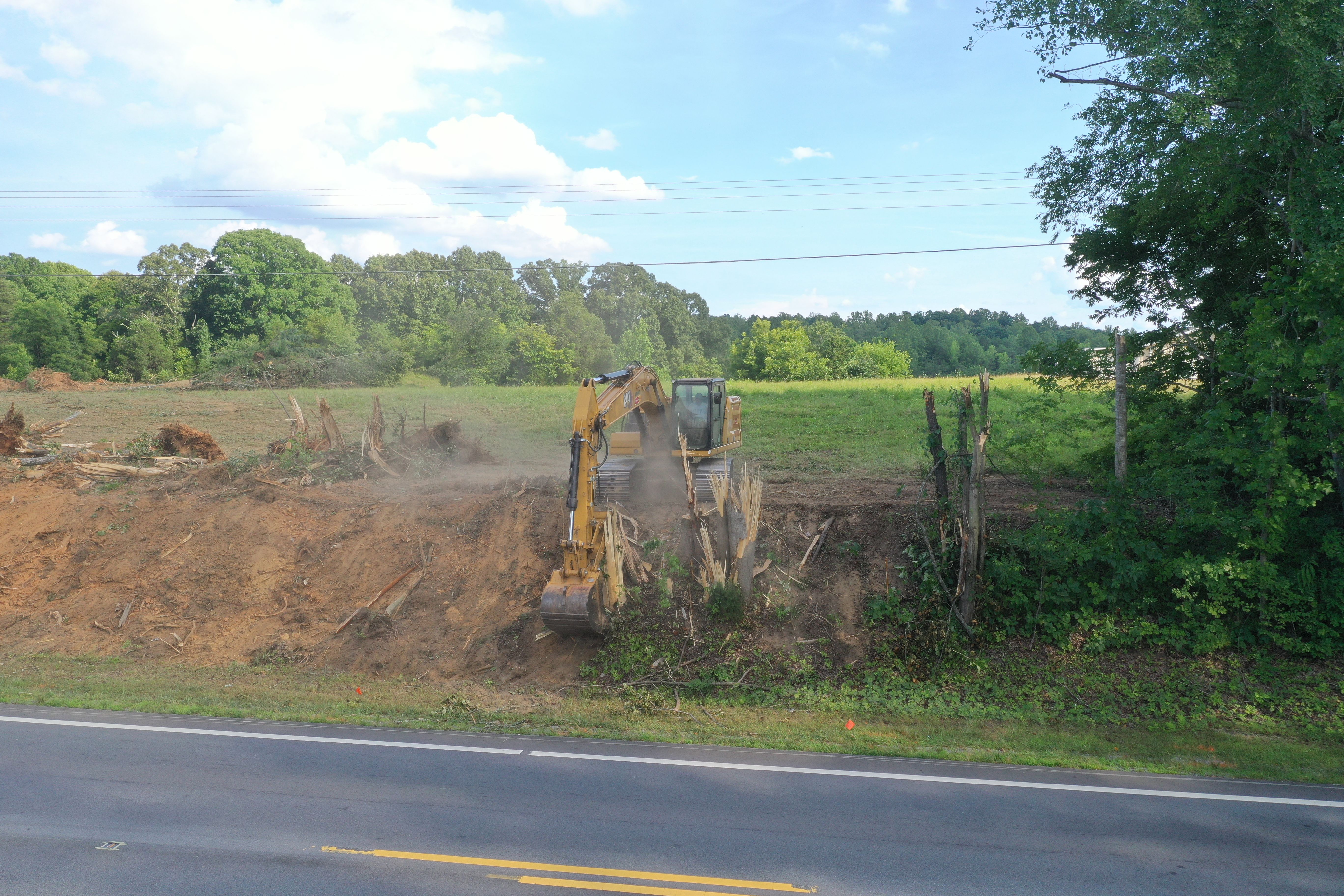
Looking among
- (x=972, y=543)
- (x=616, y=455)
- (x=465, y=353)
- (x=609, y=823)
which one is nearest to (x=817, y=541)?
(x=972, y=543)

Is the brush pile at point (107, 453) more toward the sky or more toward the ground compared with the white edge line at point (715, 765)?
more toward the sky

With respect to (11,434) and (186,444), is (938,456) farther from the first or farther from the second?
(11,434)

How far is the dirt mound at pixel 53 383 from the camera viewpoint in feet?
135

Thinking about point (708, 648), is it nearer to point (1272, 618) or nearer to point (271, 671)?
point (271, 671)

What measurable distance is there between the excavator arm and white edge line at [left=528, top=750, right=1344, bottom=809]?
7.15ft

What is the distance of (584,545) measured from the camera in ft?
36.2

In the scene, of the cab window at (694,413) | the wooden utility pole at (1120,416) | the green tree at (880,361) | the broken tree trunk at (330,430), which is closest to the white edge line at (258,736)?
the cab window at (694,413)

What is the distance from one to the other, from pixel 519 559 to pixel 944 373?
80456mm

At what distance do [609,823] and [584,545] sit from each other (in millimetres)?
4309

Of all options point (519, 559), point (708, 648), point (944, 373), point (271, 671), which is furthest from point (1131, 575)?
point (944, 373)

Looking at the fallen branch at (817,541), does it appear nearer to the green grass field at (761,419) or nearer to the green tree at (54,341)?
the green grass field at (761,419)

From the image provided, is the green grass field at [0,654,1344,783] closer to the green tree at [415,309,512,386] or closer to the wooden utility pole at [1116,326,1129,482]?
the wooden utility pole at [1116,326,1129,482]

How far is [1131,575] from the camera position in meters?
11.5

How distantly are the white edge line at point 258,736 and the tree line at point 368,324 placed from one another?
37.1m
